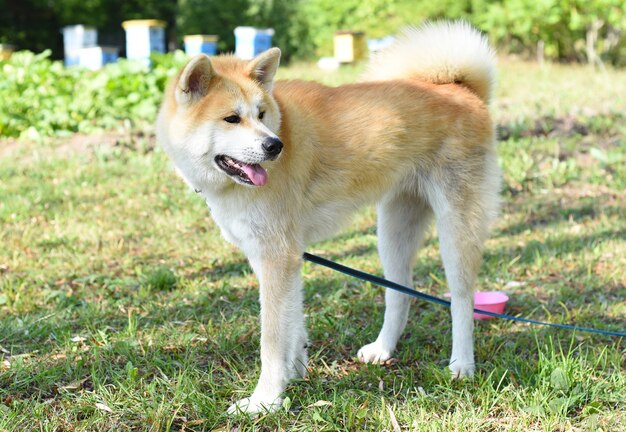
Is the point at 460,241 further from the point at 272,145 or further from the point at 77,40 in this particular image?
the point at 77,40

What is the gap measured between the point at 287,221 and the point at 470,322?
3.36ft

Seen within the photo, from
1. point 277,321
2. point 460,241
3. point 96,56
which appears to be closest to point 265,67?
point 277,321

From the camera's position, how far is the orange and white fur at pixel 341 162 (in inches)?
111

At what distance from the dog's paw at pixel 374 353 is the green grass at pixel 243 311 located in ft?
0.26

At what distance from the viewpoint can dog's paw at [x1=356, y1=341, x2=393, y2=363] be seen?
334 cm

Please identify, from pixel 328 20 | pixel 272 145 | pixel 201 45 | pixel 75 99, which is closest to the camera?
pixel 272 145

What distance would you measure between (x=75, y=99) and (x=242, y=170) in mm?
5983

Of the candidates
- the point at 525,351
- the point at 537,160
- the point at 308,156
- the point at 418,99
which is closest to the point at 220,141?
the point at 308,156

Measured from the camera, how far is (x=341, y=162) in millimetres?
3107

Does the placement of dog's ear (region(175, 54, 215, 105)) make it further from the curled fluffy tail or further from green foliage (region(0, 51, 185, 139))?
green foliage (region(0, 51, 185, 139))

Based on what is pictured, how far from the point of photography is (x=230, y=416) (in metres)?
2.74

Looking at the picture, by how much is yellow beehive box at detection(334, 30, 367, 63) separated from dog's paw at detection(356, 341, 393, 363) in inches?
466

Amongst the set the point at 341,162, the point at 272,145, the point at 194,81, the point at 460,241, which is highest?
the point at 194,81

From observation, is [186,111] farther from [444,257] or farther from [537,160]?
[537,160]
